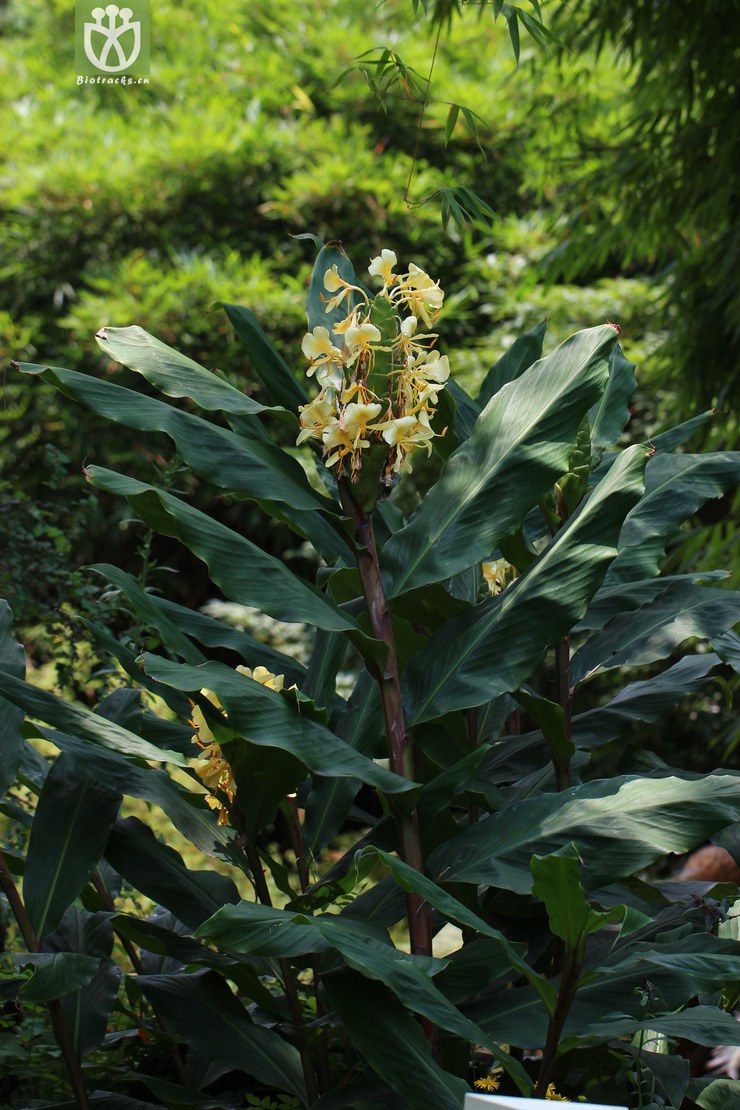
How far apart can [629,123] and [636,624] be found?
2.57 metres

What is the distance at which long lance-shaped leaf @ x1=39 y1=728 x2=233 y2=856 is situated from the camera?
1298mm

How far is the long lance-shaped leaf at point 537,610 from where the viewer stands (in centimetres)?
124

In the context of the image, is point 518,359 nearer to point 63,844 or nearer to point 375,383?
point 375,383

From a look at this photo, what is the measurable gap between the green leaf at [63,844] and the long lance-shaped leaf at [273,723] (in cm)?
29

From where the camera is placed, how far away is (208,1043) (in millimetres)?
1328

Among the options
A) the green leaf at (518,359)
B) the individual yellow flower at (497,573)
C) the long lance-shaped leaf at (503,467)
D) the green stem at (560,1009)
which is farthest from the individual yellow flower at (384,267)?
the green stem at (560,1009)

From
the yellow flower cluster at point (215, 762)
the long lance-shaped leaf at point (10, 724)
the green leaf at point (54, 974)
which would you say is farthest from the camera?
the long lance-shaped leaf at point (10, 724)

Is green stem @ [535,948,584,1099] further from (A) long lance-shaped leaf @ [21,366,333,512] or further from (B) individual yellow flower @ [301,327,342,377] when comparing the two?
(B) individual yellow flower @ [301,327,342,377]

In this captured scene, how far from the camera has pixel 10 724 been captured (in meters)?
1.42

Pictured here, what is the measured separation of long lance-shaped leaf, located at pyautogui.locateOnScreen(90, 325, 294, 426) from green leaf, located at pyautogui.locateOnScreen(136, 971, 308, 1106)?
698 mm

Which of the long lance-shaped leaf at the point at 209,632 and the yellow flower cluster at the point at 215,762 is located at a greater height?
the long lance-shaped leaf at the point at 209,632

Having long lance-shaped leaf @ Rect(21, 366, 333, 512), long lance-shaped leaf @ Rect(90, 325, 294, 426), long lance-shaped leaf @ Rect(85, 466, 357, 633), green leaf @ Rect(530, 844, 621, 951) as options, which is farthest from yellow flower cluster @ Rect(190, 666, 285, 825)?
green leaf @ Rect(530, 844, 621, 951)
